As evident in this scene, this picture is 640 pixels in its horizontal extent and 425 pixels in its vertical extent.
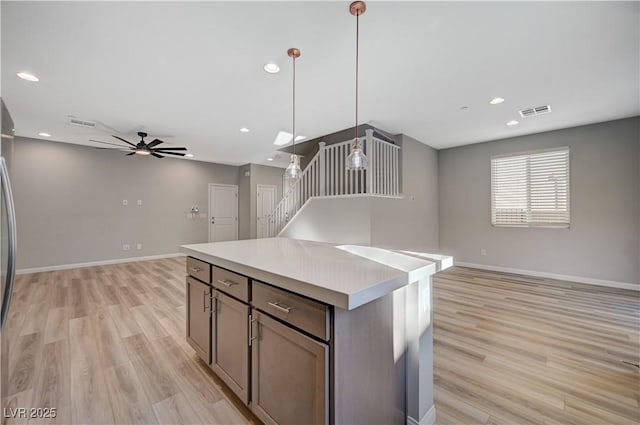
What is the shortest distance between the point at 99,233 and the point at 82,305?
10.1 ft

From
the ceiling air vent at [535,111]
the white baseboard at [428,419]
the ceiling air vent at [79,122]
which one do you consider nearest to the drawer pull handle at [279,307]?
the white baseboard at [428,419]

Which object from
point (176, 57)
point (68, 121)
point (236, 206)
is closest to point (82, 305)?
point (68, 121)

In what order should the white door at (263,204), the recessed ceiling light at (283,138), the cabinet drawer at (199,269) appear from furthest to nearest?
the white door at (263,204)
the recessed ceiling light at (283,138)
the cabinet drawer at (199,269)

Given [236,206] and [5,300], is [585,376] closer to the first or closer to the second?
[5,300]

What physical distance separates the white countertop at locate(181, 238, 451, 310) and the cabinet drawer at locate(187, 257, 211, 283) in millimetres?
68

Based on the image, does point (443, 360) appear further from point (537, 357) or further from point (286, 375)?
point (286, 375)

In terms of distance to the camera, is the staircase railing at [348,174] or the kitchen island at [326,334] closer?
the kitchen island at [326,334]

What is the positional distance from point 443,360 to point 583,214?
4158 millimetres

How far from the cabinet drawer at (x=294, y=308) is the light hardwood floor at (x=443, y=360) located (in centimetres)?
82

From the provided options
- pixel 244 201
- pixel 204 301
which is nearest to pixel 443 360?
pixel 204 301

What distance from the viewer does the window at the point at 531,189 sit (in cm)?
448

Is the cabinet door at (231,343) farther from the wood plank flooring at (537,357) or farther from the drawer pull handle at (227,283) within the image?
the wood plank flooring at (537,357)

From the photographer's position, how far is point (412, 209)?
4.93 metres

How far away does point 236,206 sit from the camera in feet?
26.2
